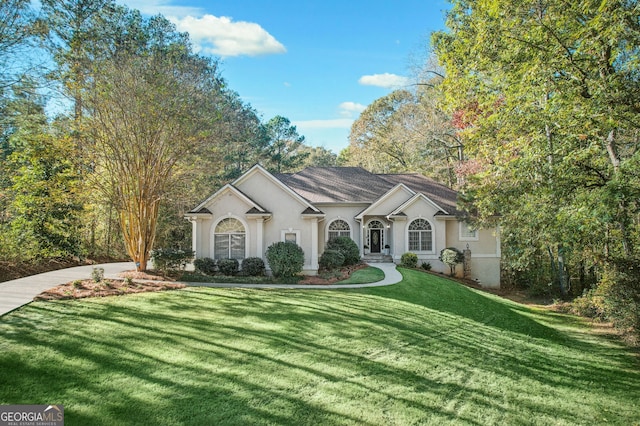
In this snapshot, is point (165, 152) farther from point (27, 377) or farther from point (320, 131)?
point (320, 131)

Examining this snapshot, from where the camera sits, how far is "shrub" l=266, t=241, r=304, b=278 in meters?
16.0

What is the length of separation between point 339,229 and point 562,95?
16661mm

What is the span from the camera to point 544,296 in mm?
20453

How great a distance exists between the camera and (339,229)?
78.8ft

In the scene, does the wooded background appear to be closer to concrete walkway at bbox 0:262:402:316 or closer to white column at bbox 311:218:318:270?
concrete walkway at bbox 0:262:402:316

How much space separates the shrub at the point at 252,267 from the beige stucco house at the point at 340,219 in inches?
26.6

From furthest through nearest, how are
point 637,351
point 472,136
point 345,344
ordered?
1. point 472,136
2. point 637,351
3. point 345,344

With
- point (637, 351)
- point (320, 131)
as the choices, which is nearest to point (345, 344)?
point (637, 351)

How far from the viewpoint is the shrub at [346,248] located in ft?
67.5

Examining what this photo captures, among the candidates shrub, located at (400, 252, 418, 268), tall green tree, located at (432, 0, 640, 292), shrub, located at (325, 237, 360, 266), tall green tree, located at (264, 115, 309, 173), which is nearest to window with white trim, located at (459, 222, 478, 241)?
shrub, located at (400, 252, 418, 268)

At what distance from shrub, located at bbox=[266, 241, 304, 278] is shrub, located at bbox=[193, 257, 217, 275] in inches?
111

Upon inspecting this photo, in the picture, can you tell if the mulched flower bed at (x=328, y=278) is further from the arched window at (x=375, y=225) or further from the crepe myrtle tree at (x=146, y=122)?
the crepe myrtle tree at (x=146, y=122)

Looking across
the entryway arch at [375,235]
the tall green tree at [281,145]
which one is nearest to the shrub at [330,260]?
the entryway arch at [375,235]

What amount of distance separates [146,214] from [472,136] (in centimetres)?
1315
